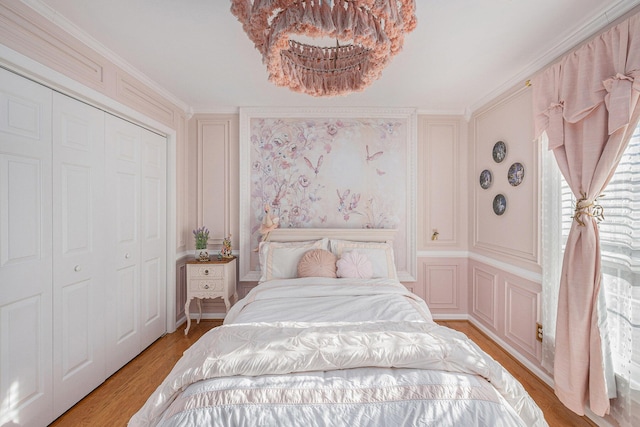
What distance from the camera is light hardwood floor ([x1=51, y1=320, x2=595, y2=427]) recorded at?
1.90m

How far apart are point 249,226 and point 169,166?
1.14m

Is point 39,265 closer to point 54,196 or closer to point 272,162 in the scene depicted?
point 54,196

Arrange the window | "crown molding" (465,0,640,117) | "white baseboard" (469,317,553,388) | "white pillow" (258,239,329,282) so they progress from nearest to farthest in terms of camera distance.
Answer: the window
"crown molding" (465,0,640,117)
"white baseboard" (469,317,553,388)
"white pillow" (258,239,329,282)

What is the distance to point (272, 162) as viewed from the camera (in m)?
3.47

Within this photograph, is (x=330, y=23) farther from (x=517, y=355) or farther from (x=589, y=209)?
(x=517, y=355)

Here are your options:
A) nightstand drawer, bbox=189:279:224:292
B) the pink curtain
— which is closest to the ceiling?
the pink curtain

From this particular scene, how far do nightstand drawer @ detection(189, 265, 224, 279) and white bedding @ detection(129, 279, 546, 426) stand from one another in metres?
1.59

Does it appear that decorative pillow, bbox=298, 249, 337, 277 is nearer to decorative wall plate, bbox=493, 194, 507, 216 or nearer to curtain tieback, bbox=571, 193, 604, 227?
decorative wall plate, bbox=493, 194, 507, 216

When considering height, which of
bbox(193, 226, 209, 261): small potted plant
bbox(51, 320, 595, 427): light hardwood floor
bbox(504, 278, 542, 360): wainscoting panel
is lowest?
bbox(51, 320, 595, 427): light hardwood floor

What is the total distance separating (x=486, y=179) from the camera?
3090 mm

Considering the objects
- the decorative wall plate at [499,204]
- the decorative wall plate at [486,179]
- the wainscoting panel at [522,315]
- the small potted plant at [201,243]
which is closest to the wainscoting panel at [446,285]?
the wainscoting panel at [522,315]

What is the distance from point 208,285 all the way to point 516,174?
11.1 ft

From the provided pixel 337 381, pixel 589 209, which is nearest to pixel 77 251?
pixel 337 381

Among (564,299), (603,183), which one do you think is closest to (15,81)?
(603,183)
